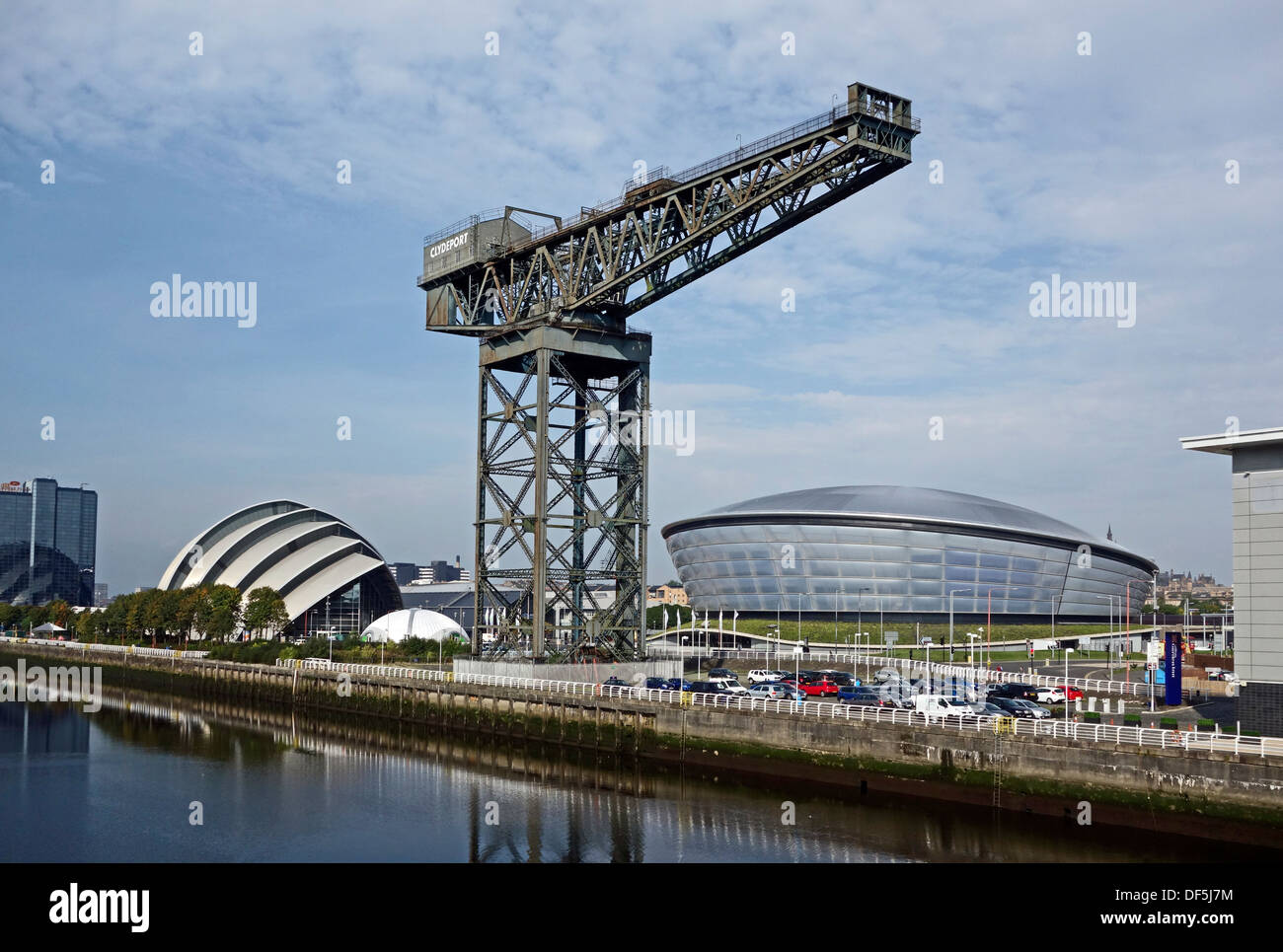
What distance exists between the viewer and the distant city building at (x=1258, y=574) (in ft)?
130

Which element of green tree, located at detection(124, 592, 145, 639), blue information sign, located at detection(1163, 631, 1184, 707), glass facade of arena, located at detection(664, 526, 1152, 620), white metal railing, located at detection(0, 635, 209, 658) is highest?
glass facade of arena, located at detection(664, 526, 1152, 620)

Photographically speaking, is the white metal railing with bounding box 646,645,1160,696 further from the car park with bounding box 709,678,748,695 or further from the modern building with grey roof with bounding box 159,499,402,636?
the modern building with grey roof with bounding box 159,499,402,636

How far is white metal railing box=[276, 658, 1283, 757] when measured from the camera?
34562mm

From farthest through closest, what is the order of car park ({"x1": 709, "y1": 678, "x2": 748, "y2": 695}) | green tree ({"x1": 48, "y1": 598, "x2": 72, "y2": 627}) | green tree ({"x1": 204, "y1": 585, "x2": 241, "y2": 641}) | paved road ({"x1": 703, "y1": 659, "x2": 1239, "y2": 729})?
green tree ({"x1": 48, "y1": 598, "x2": 72, "y2": 627}) → green tree ({"x1": 204, "y1": 585, "x2": 241, "y2": 641}) → car park ({"x1": 709, "y1": 678, "x2": 748, "y2": 695}) → paved road ({"x1": 703, "y1": 659, "x2": 1239, "y2": 729})

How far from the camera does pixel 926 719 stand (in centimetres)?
4212

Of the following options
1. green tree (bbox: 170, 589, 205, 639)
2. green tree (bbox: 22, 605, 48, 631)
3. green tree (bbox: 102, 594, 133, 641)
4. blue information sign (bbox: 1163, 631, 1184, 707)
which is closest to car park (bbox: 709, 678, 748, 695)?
blue information sign (bbox: 1163, 631, 1184, 707)

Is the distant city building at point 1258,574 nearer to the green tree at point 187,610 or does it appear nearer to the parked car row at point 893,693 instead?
the parked car row at point 893,693

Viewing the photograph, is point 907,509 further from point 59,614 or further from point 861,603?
point 59,614

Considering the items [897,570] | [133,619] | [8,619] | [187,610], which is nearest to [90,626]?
[133,619]

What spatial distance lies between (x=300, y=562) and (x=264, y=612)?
50.7 feet

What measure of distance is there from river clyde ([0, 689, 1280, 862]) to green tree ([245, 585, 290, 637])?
59594 millimetres

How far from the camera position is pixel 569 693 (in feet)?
191
